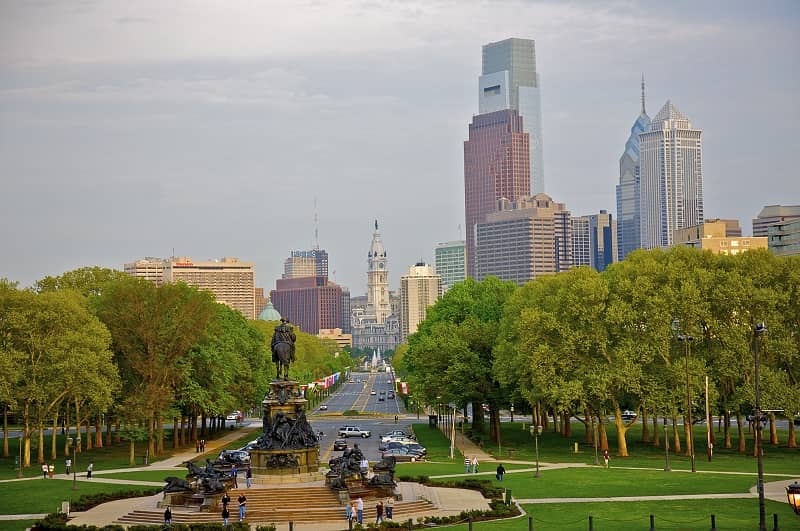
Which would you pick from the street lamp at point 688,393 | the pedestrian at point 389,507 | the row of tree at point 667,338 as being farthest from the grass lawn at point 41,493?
the street lamp at point 688,393

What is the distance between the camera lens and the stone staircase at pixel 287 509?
192 ft

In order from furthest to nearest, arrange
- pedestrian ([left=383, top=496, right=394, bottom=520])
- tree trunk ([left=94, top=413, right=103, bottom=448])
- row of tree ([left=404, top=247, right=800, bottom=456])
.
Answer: tree trunk ([left=94, top=413, right=103, bottom=448]), row of tree ([left=404, top=247, right=800, bottom=456]), pedestrian ([left=383, top=496, right=394, bottom=520])

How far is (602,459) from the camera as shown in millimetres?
90812

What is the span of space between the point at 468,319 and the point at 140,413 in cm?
3342

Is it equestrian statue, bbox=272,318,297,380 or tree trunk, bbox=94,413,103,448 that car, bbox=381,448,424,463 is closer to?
equestrian statue, bbox=272,318,297,380

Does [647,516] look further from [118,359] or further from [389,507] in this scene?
[118,359]

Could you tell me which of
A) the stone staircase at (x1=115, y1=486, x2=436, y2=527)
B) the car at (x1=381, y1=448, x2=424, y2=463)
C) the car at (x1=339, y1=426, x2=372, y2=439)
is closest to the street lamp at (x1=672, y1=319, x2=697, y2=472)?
the car at (x1=381, y1=448, x2=424, y2=463)

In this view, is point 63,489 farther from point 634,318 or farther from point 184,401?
point 634,318

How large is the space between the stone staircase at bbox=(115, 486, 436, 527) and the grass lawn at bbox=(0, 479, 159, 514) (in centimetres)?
821

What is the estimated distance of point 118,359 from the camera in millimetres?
104625

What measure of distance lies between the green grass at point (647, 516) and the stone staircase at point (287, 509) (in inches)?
214

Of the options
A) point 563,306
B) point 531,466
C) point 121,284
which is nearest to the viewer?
point 531,466

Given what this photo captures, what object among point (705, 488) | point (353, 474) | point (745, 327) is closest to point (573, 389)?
point (745, 327)

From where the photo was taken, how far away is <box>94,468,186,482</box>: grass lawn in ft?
272
